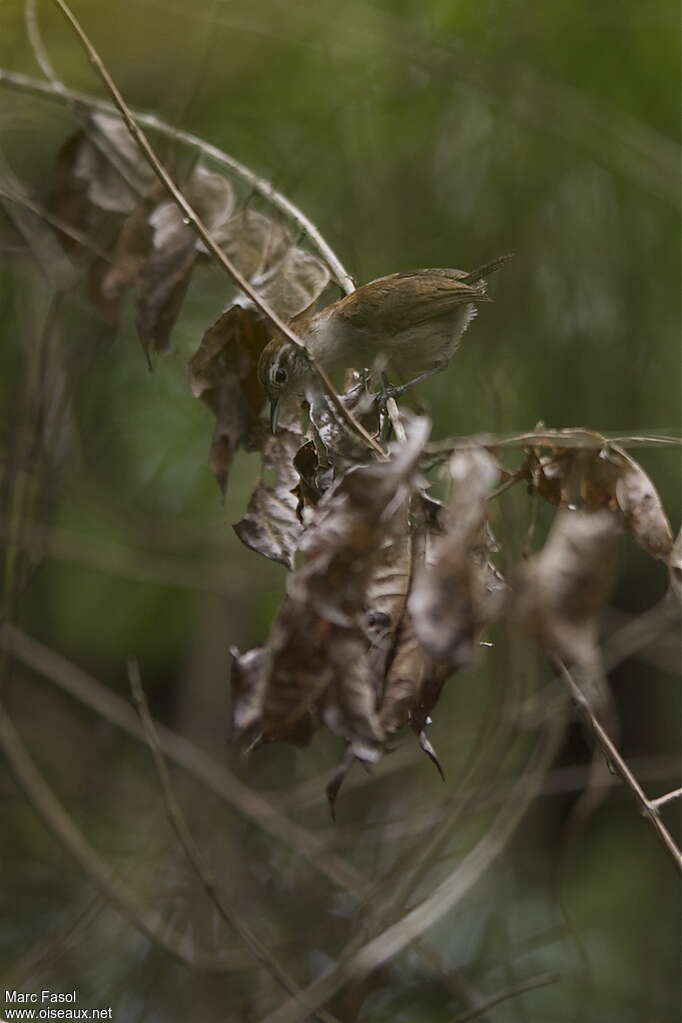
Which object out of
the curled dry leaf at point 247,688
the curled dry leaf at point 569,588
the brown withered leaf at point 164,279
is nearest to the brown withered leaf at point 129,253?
the brown withered leaf at point 164,279

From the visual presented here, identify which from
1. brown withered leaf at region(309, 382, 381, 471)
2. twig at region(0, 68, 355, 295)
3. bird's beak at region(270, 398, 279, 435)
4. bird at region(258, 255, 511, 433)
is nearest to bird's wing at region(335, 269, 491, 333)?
bird at region(258, 255, 511, 433)

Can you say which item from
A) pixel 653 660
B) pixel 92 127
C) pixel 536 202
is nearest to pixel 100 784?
pixel 653 660

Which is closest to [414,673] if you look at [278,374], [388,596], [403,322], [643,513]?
[388,596]

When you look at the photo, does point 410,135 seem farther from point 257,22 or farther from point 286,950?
point 286,950

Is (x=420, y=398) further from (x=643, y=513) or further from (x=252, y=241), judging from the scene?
(x=643, y=513)

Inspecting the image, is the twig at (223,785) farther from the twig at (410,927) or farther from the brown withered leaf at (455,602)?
the brown withered leaf at (455,602)

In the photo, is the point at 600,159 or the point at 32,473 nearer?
the point at 32,473

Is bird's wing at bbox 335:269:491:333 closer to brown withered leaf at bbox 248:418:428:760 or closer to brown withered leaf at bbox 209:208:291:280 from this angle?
brown withered leaf at bbox 209:208:291:280
